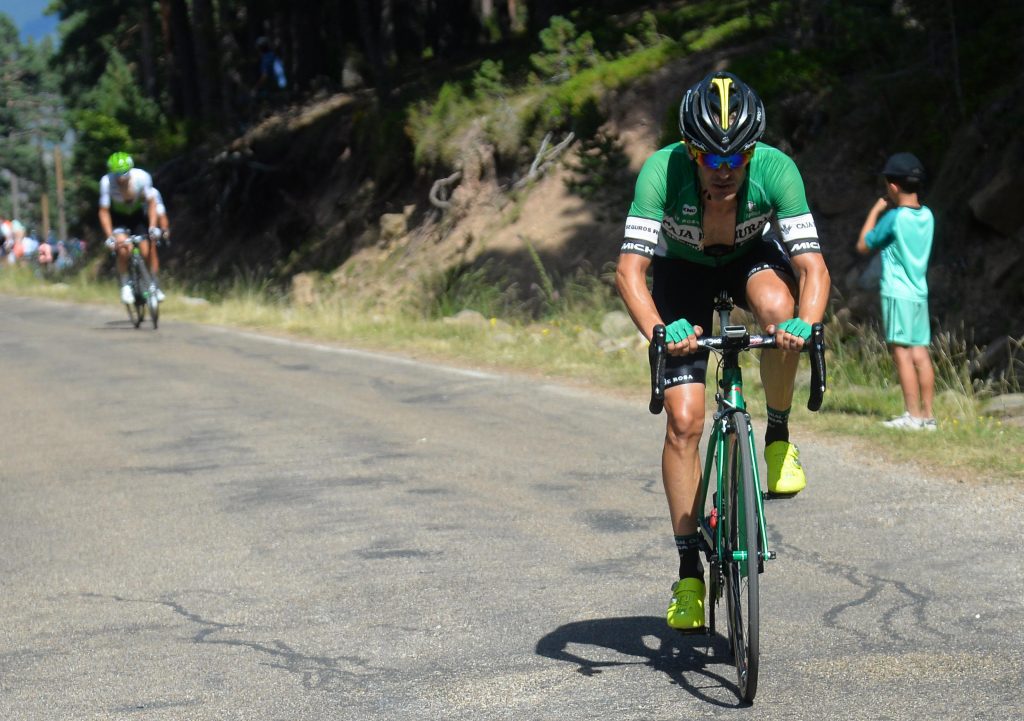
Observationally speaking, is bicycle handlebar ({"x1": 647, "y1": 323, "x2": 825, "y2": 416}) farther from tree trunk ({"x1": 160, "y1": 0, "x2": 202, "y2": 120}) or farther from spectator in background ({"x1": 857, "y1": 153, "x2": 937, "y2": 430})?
tree trunk ({"x1": 160, "y1": 0, "x2": 202, "y2": 120})

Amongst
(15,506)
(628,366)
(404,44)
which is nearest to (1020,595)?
(15,506)

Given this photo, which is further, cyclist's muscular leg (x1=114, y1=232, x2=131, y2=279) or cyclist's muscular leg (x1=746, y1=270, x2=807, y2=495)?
cyclist's muscular leg (x1=114, y1=232, x2=131, y2=279)

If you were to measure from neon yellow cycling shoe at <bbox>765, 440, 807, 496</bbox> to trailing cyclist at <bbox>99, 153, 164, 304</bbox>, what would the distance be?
12.8 m

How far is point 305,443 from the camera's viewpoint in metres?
10.2

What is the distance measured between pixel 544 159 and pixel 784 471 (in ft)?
55.2

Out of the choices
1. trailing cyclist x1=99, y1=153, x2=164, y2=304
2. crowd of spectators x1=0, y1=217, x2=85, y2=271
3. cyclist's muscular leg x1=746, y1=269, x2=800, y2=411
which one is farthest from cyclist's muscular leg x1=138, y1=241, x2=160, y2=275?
crowd of spectators x1=0, y1=217, x2=85, y2=271

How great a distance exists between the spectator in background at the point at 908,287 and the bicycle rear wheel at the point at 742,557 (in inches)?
199

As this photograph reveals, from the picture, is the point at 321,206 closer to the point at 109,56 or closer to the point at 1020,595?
the point at 1020,595

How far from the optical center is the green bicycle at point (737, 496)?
462 centimetres

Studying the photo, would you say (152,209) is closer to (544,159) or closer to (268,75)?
(544,159)

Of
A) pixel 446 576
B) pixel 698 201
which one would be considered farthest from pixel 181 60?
pixel 698 201

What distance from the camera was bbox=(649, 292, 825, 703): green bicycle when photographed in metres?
4.62

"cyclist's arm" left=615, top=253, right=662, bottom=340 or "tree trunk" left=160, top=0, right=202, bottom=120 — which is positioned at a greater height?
"tree trunk" left=160, top=0, right=202, bottom=120

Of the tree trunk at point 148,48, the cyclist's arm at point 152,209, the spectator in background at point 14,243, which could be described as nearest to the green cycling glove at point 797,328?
the cyclist's arm at point 152,209
